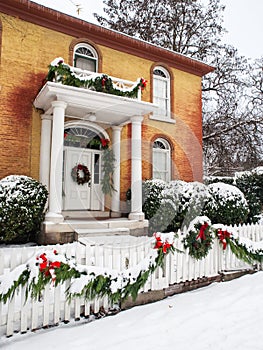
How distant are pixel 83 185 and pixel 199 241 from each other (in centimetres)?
558

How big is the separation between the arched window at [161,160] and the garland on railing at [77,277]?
7382mm

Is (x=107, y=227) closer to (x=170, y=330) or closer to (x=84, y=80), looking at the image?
(x=84, y=80)

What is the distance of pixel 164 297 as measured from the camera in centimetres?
450

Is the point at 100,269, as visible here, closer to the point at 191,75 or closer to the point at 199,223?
the point at 199,223

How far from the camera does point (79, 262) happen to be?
3877mm

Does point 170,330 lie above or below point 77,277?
below

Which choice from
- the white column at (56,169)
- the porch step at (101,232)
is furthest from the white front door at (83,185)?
the porch step at (101,232)

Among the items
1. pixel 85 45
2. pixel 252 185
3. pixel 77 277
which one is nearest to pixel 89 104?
pixel 85 45

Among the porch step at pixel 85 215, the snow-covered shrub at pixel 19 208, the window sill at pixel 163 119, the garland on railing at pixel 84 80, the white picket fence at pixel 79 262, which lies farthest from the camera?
the window sill at pixel 163 119

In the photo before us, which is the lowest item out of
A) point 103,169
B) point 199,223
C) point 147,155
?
point 199,223

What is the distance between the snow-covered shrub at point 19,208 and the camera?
6.82m

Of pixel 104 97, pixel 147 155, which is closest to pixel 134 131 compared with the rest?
pixel 104 97

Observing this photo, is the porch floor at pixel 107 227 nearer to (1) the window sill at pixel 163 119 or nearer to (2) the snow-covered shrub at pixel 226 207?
(2) the snow-covered shrub at pixel 226 207

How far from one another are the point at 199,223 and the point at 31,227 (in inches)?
167
